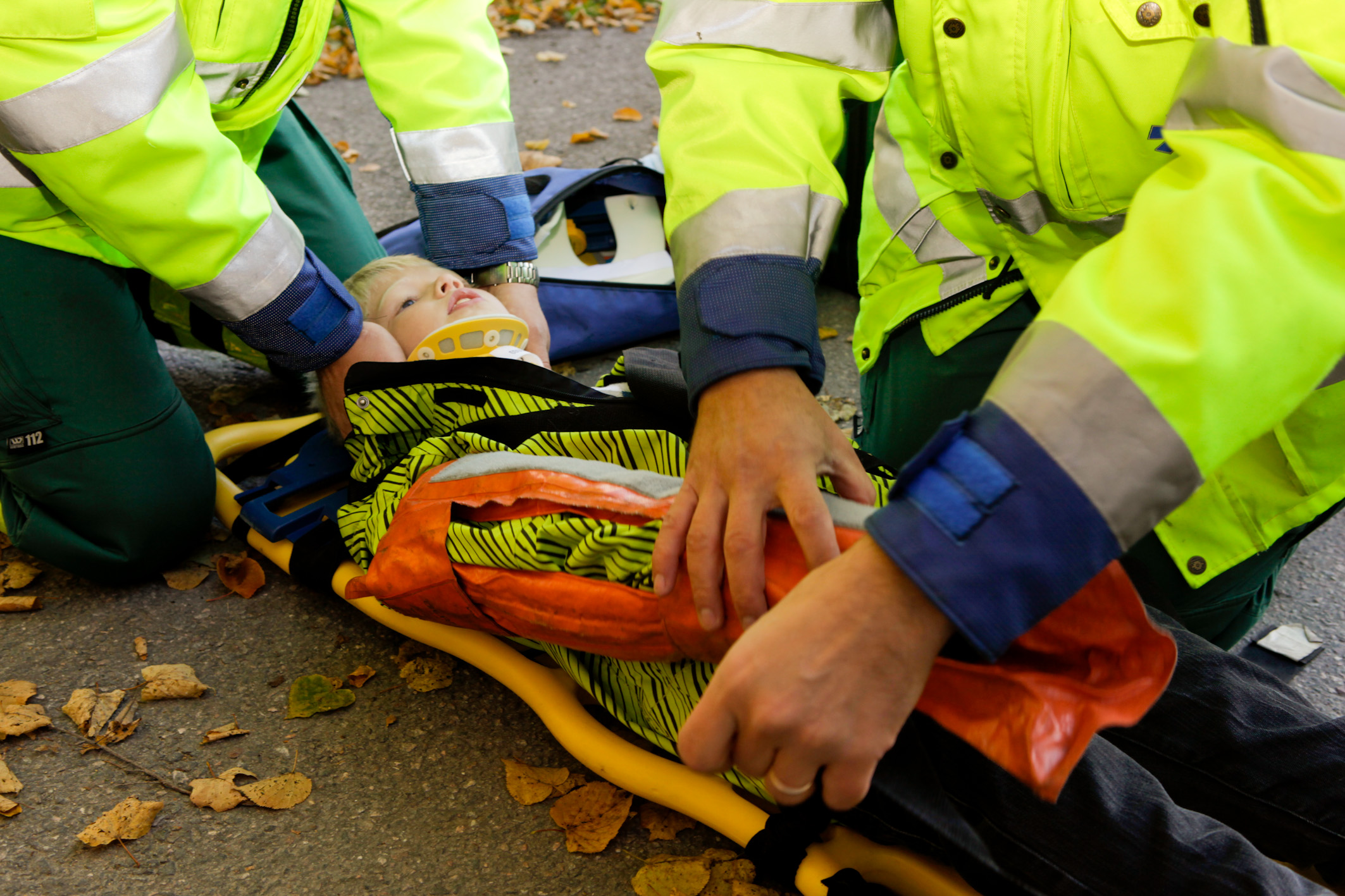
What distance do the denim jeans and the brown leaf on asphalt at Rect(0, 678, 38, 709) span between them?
164cm

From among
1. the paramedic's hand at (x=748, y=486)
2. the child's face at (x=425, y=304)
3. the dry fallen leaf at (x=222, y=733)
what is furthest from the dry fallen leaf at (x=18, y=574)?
the paramedic's hand at (x=748, y=486)

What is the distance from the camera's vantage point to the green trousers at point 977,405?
1.61 metres

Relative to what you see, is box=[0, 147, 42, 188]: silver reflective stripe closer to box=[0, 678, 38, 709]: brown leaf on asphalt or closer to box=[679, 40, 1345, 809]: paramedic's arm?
box=[0, 678, 38, 709]: brown leaf on asphalt

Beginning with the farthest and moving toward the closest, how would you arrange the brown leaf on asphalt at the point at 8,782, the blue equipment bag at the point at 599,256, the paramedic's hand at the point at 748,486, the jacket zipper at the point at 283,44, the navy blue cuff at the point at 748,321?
the blue equipment bag at the point at 599,256
the jacket zipper at the point at 283,44
the brown leaf on asphalt at the point at 8,782
the navy blue cuff at the point at 748,321
the paramedic's hand at the point at 748,486

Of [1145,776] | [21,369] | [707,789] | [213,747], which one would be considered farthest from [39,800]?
[1145,776]

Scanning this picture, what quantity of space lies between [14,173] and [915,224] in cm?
177

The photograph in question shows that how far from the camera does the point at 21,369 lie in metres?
2.05

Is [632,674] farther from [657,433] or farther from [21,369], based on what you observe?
[21,369]

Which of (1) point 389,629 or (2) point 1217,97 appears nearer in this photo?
(2) point 1217,97

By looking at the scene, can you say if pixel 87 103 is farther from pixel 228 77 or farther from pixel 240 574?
pixel 240 574

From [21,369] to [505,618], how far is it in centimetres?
130

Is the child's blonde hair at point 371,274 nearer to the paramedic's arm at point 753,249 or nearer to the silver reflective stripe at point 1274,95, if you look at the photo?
the paramedic's arm at point 753,249

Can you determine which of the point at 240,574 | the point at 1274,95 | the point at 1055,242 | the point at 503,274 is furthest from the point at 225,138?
the point at 1274,95

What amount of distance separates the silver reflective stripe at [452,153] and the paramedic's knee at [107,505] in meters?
0.86
